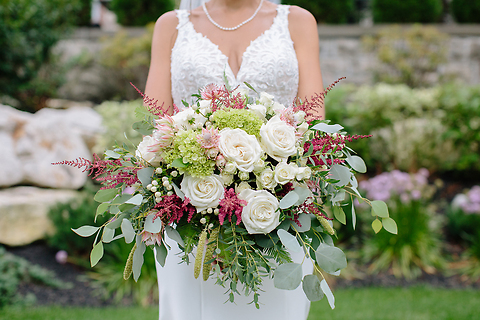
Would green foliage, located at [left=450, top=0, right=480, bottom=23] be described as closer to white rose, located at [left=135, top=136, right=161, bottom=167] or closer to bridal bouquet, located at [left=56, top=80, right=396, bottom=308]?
bridal bouquet, located at [left=56, top=80, right=396, bottom=308]

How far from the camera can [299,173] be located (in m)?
1.52

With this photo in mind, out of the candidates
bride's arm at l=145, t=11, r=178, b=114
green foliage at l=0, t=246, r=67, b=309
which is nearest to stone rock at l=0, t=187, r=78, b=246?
green foliage at l=0, t=246, r=67, b=309

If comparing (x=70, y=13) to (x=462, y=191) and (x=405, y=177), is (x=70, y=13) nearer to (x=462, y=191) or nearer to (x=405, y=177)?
(x=405, y=177)

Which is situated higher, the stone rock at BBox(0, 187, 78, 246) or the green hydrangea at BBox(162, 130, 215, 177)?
the green hydrangea at BBox(162, 130, 215, 177)

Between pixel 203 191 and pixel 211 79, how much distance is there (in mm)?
1199

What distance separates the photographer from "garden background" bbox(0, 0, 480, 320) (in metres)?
4.70

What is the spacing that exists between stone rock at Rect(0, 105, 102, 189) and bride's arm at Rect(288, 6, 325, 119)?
14.4 ft

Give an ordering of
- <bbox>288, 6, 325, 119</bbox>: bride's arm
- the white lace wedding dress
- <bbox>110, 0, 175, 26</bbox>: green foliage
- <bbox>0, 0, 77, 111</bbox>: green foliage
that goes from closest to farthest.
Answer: the white lace wedding dress → <bbox>288, 6, 325, 119</bbox>: bride's arm → <bbox>0, 0, 77, 111</bbox>: green foliage → <bbox>110, 0, 175, 26</bbox>: green foliage

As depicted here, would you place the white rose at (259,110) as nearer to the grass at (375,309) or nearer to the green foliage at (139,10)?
the grass at (375,309)

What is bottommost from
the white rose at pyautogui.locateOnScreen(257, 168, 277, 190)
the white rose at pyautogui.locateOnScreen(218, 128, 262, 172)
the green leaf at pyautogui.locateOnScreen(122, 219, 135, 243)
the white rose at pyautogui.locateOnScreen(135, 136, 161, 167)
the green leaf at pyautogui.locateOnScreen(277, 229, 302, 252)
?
the green leaf at pyautogui.locateOnScreen(122, 219, 135, 243)

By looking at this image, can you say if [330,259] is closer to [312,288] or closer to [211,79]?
[312,288]

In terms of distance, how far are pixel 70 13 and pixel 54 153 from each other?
153 inches

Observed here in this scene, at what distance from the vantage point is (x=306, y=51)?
2564 millimetres

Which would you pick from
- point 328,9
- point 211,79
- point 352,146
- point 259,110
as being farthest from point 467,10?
point 259,110
